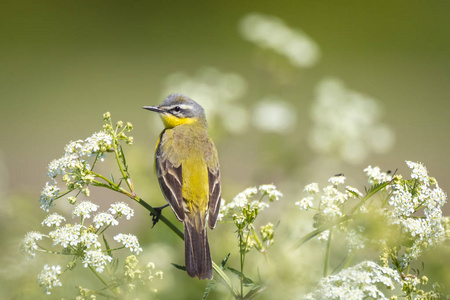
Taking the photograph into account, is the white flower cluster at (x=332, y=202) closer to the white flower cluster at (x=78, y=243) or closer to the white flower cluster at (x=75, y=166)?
the white flower cluster at (x=78, y=243)

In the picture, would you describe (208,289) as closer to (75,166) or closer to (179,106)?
(75,166)

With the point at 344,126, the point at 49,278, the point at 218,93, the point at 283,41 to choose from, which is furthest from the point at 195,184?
the point at 283,41

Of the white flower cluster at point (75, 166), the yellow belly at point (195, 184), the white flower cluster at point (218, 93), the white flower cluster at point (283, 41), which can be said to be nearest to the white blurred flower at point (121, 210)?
the white flower cluster at point (75, 166)

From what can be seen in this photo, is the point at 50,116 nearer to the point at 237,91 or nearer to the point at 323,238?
the point at 237,91

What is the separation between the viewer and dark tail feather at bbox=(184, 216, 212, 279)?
121 inches

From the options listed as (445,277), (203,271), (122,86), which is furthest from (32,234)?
(122,86)

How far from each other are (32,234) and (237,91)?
3528 millimetres

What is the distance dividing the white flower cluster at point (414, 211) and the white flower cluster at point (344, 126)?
261 centimetres

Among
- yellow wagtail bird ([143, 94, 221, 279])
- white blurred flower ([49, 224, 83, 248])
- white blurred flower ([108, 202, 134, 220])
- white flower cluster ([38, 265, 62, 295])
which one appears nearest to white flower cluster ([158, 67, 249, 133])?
yellow wagtail bird ([143, 94, 221, 279])

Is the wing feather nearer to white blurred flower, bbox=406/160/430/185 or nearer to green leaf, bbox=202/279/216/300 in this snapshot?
green leaf, bbox=202/279/216/300

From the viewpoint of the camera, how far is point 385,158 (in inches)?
575

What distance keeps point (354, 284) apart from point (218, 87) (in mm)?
3824

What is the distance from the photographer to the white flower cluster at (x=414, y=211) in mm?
2723

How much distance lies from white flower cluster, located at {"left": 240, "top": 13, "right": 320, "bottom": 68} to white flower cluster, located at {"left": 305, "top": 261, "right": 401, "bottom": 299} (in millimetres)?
3824
